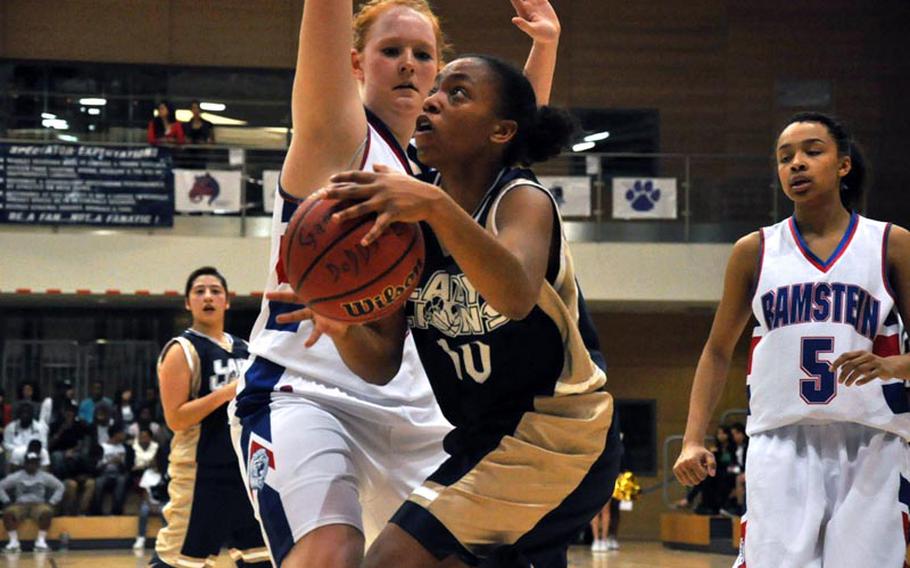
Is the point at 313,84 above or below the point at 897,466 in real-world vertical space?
above

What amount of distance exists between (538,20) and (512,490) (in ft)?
5.32

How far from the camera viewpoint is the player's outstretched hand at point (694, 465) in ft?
13.7

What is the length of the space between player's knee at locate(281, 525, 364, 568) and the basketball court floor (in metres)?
10.5

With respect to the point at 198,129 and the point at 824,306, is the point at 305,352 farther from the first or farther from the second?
the point at 198,129

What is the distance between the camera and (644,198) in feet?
56.0

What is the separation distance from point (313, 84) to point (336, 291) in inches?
23.9

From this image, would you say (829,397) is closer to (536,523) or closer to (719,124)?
(536,523)

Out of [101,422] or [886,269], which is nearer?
[886,269]

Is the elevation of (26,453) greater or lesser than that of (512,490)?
lesser

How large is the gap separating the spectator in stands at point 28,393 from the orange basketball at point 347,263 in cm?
1477

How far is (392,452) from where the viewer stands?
3.31 meters

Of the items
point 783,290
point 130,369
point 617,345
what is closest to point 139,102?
point 130,369

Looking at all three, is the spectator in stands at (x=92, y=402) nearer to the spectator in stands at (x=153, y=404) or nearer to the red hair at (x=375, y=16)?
the spectator in stands at (x=153, y=404)

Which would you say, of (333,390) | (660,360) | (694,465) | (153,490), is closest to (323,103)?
(333,390)
